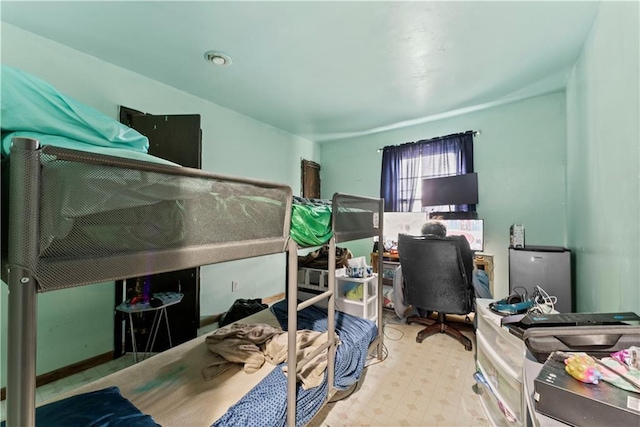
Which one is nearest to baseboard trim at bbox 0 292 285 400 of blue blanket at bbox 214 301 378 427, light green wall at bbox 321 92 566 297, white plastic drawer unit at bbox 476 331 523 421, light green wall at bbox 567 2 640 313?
blue blanket at bbox 214 301 378 427

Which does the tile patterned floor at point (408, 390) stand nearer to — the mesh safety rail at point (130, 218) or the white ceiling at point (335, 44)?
the mesh safety rail at point (130, 218)

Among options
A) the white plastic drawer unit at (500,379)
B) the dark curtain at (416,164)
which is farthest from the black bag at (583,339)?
the dark curtain at (416,164)

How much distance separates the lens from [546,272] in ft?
7.48

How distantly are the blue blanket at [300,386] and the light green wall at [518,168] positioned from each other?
2.21 metres

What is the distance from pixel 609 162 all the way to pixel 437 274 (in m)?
1.34

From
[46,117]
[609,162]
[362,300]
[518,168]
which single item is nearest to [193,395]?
[46,117]

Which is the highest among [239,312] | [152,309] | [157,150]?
[157,150]

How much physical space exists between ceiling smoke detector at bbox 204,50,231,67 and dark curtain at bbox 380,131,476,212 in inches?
102

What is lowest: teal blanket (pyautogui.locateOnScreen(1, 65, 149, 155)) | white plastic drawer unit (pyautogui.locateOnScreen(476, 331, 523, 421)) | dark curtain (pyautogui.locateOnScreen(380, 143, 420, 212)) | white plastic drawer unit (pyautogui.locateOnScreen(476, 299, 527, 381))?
white plastic drawer unit (pyautogui.locateOnScreen(476, 331, 523, 421))

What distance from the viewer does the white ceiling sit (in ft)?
5.16

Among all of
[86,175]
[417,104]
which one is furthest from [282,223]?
[417,104]

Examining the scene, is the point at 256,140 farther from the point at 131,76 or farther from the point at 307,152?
the point at 131,76

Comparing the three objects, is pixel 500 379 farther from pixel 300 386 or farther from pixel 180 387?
pixel 180 387

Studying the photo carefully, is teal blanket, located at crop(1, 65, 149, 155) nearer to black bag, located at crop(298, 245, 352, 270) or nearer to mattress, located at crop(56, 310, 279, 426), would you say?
mattress, located at crop(56, 310, 279, 426)
